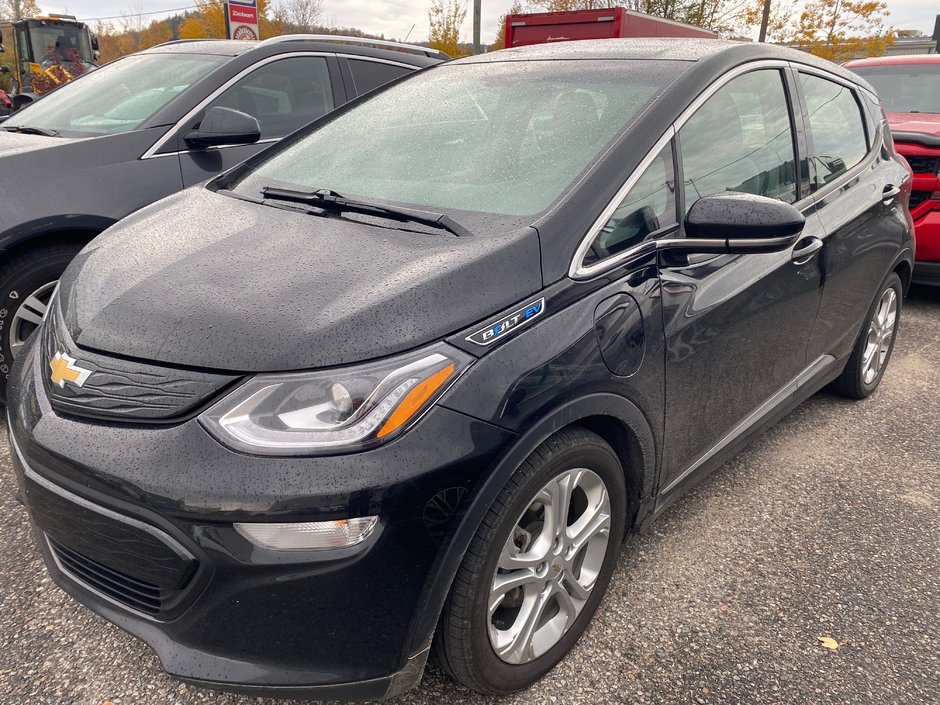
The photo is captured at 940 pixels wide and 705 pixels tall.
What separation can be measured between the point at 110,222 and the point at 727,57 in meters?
2.67

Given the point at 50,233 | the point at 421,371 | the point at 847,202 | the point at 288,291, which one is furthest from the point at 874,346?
the point at 50,233

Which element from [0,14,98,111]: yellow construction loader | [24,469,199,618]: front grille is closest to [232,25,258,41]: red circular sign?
[24,469,199,618]: front grille

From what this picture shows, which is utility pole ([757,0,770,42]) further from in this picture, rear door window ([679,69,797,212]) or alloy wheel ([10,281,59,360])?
alloy wheel ([10,281,59,360])

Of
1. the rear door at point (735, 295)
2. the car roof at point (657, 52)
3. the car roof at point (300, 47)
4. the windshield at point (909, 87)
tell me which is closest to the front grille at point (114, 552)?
the rear door at point (735, 295)

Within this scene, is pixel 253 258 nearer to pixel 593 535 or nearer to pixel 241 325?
pixel 241 325

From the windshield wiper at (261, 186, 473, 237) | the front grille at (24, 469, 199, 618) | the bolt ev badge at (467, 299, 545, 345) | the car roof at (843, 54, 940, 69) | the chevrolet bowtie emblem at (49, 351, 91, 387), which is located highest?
the car roof at (843, 54, 940, 69)

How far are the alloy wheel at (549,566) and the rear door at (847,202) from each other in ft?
4.96

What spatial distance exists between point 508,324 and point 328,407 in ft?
1.50

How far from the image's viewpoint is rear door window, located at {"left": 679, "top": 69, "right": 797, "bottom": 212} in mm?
2342

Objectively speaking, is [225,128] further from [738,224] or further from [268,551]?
[268,551]

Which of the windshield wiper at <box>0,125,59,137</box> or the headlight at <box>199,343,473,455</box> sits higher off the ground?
the windshield wiper at <box>0,125,59,137</box>

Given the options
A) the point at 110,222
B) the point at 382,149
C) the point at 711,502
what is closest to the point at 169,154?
the point at 110,222

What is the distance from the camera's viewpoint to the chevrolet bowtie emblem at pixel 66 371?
A: 5.71ft

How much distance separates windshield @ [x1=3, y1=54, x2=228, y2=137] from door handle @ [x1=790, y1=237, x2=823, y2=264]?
10.1 feet
